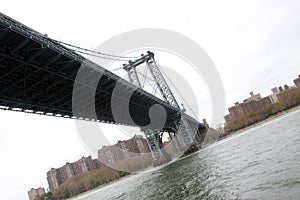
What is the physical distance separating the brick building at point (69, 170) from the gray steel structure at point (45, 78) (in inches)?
3806

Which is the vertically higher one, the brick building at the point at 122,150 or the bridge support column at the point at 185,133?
the brick building at the point at 122,150

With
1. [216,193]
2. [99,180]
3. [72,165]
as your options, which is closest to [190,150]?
[99,180]

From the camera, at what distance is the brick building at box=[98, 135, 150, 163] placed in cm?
11199

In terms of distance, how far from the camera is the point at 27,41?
701 inches

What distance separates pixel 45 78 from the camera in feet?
76.7

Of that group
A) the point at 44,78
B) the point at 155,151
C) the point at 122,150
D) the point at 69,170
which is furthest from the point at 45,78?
the point at 69,170

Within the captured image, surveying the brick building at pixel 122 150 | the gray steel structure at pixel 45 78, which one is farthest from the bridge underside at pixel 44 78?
the brick building at pixel 122 150

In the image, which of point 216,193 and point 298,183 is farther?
point 216,193

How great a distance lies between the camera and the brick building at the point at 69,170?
130375mm

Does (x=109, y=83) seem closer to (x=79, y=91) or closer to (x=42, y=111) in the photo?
(x=79, y=91)

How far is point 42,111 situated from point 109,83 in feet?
25.1

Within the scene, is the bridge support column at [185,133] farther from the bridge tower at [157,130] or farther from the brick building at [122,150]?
the brick building at [122,150]

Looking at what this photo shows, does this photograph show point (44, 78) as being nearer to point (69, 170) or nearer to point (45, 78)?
point (45, 78)

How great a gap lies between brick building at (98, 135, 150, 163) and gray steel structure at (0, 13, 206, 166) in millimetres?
73868
